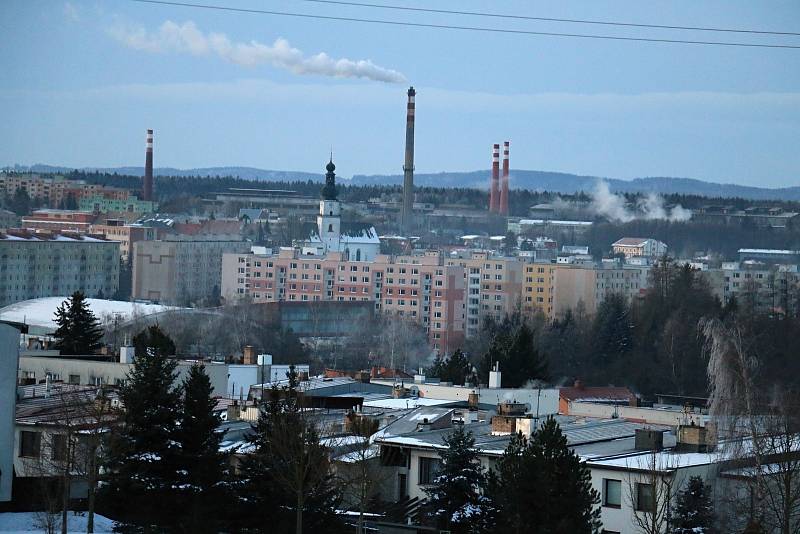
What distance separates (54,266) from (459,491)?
57547mm

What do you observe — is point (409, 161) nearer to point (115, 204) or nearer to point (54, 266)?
point (54, 266)

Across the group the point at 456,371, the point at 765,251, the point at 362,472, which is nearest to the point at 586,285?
the point at 765,251

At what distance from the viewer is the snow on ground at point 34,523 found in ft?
44.9

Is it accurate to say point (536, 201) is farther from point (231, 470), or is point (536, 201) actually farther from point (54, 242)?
point (231, 470)

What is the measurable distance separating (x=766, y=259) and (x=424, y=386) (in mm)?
63615

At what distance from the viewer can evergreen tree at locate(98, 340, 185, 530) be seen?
43.8ft

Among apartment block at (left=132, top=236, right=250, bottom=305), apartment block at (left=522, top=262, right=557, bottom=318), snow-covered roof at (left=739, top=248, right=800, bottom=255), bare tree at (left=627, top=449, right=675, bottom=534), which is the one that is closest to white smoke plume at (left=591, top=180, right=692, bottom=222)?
snow-covered roof at (left=739, top=248, right=800, bottom=255)

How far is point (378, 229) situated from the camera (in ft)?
342

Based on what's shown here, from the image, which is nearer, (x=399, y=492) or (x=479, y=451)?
(x=479, y=451)

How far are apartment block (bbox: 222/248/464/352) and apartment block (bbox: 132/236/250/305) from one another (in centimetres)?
233

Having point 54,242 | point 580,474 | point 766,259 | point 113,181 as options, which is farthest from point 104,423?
point 113,181

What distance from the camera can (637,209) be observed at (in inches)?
4323

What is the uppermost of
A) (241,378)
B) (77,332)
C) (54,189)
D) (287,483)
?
(54,189)

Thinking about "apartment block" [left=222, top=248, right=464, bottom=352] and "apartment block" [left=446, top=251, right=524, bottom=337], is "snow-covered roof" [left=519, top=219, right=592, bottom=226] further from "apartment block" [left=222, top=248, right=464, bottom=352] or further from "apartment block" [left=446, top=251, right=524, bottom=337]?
"apartment block" [left=446, top=251, right=524, bottom=337]
